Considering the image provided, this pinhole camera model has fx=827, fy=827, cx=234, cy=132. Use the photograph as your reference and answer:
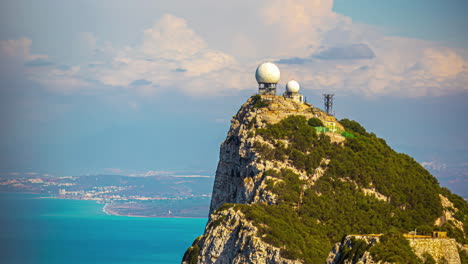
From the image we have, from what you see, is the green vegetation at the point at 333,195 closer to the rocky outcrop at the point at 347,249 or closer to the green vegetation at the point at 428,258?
the rocky outcrop at the point at 347,249

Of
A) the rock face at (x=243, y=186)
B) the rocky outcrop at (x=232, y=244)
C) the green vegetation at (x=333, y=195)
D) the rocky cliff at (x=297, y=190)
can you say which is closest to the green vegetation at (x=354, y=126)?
the rocky cliff at (x=297, y=190)

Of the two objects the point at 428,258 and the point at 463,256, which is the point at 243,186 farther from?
the point at 428,258

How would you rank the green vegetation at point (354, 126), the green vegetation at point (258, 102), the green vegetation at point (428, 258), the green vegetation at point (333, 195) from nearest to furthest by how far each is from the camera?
the green vegetation at point (428, 258) < the green vegetation at point (333, 195) < the green vegetation at point (258, 102) < the green vegetation at point (354, 126)

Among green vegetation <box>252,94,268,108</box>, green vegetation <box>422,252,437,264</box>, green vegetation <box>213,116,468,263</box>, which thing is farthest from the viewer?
green vegetation <box>252,94,268,108</box>

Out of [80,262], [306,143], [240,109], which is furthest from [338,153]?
[80,262]

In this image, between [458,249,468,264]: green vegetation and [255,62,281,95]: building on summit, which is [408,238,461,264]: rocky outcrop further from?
[255,62,281,95]: building on summit

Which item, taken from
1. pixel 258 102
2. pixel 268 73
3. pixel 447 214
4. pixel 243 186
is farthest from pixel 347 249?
pixel 268 73

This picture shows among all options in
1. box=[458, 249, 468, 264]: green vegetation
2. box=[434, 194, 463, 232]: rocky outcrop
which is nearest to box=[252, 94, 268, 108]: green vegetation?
box=[434, 194, 463, 232]: rocky outcrop
